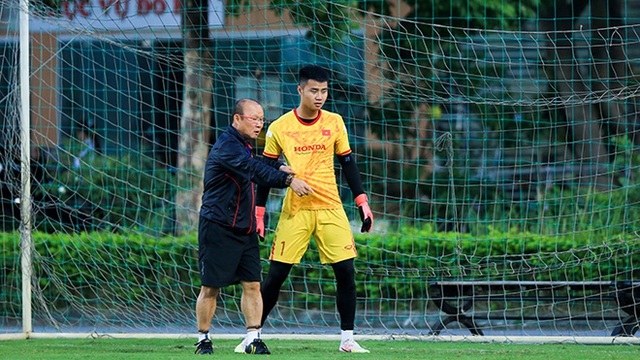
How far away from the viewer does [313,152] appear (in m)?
7.70

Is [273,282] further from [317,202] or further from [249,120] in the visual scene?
[249,120]

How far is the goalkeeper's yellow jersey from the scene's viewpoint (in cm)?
767

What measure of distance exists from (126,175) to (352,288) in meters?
7.00

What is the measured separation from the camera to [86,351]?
26.6ft

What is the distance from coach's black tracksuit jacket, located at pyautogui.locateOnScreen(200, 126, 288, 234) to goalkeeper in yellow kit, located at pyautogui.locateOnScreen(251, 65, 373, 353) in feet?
1.10

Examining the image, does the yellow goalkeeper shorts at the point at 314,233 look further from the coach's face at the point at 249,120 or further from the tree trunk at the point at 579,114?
the tree trunk at the point at 579,114

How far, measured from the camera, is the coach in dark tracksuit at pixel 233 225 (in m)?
7.32

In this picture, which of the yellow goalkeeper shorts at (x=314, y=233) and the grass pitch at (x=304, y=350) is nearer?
the grass pitch at (x=304, y=350)

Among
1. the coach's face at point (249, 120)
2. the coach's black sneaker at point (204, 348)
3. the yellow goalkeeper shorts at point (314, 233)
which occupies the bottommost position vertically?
the coach's black sneaker at point (204, 348)

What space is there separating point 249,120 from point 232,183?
0.46m

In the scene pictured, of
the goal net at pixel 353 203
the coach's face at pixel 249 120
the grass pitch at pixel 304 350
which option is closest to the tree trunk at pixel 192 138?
the goal net at pixel 353 203

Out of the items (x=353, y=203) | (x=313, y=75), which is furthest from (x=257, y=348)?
(x=353, y=203)

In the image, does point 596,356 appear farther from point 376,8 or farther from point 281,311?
point 376,8

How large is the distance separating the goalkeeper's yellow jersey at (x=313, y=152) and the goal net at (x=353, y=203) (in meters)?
1.65
